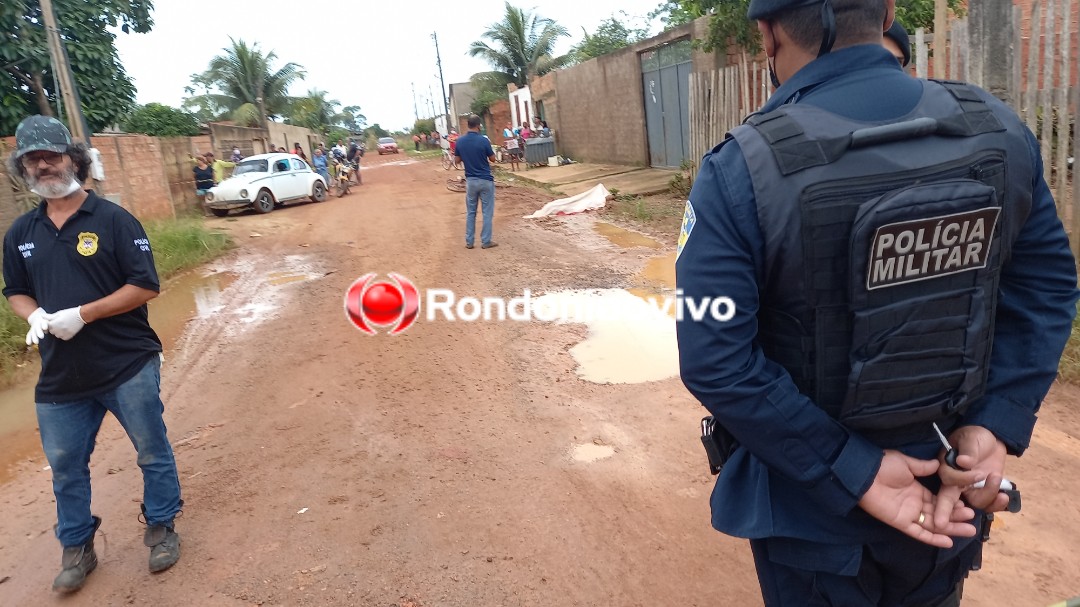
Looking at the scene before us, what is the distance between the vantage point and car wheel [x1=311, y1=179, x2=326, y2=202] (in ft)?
58.2

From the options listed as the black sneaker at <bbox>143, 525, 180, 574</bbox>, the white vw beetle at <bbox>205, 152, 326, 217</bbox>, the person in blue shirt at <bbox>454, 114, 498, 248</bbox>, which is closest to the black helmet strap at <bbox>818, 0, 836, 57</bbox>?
the black sneaker at <bbox>143, 525, 180, 574</bbox>

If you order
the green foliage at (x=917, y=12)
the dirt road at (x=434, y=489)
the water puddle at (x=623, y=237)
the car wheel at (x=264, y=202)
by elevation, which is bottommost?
the dirt road at (x=434, y=489)

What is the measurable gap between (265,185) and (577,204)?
→ 8.04 meters

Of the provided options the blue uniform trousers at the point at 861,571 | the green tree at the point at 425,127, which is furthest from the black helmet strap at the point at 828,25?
the green tree at the point at 425,127

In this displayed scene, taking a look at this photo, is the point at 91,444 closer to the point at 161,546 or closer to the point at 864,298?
the point at 161,546

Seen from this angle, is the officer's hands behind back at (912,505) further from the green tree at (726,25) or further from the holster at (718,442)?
the green tree at (726,25)

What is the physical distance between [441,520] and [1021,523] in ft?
8.12

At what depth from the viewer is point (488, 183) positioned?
388 inches

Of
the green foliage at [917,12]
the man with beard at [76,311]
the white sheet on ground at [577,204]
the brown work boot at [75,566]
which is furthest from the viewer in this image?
the white sheet on ground at [577,204]

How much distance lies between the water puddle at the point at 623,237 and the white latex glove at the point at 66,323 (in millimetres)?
6683

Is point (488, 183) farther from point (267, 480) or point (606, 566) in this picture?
point (606, 566)

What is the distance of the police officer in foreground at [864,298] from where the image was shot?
48.9 inches

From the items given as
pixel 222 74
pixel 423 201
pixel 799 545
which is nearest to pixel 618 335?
pixel 799 545

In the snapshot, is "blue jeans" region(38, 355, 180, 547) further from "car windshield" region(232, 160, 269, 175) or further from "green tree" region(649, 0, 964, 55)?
"car windshield" region(232, 160, 269, 175)
